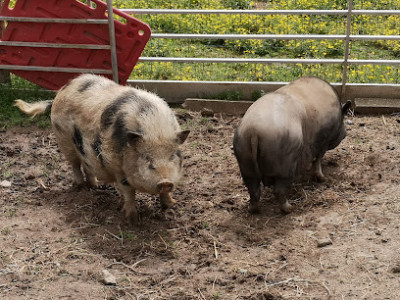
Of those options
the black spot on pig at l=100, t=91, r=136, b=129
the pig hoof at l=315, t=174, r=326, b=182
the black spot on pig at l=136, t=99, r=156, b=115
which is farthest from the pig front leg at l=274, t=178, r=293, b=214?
the black spot on pig at l=100, t=91, r=136, b=129

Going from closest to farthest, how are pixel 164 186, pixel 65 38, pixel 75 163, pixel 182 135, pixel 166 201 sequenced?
1. pixel 164 186
2. pixel 182 135
3. pixel 166 201
4. pixel 75 163
5. pixel 65 38

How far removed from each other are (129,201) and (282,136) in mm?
1458

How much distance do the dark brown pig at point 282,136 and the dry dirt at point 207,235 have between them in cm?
35

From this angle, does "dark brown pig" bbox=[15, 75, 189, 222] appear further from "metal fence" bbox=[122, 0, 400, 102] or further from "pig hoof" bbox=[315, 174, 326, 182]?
"metal fence" bbox=[122, 0, 400, 102]

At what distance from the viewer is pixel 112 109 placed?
19.0ft

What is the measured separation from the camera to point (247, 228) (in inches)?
228

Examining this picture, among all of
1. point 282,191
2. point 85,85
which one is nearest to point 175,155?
point 282,191

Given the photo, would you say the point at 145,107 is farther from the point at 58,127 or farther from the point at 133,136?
the point at 58,127

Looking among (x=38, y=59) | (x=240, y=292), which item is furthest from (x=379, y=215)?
(x=38, y=59)

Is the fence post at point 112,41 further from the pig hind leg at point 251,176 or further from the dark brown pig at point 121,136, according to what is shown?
the pig hind leg at point 251,176

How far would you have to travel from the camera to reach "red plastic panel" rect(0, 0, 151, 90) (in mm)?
7938

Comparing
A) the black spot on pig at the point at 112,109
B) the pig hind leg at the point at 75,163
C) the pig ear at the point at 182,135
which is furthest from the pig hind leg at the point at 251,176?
the pig hind leg at the point at 75,163

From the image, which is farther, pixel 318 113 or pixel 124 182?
pixel 318 113

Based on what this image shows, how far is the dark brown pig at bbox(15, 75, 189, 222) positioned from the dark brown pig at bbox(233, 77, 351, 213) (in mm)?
570
